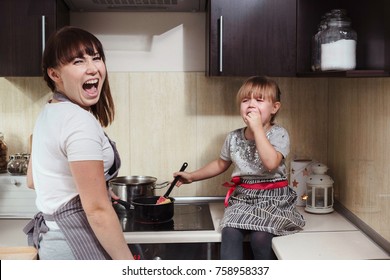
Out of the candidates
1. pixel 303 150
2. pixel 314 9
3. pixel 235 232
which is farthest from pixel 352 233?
pixel 314 9

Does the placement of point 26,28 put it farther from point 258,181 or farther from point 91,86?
point 258,181

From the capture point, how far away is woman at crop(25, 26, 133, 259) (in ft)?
3.17

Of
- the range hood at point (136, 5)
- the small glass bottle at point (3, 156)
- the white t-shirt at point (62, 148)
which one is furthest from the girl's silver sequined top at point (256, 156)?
the small glass bottle at point (3, 156)

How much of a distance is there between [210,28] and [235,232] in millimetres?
597

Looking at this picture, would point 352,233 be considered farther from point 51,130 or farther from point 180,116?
point 51,130

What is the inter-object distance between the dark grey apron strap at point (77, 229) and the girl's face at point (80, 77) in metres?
0.20

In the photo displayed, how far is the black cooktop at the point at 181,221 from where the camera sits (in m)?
1.52

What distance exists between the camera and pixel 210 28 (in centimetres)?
158

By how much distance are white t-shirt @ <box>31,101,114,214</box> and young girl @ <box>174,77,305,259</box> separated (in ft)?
1.73

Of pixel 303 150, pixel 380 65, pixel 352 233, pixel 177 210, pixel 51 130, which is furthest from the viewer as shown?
pixel 303 150

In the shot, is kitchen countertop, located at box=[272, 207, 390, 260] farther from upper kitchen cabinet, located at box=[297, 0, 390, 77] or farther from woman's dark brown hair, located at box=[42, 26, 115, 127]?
woman's dark brown hair, located at box=[42, 26, 115, 127]

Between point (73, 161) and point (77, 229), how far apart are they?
169 millimetres

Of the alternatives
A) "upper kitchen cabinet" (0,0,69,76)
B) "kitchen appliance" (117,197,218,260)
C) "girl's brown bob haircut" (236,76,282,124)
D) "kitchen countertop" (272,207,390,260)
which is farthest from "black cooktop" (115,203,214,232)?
"upper kitchen cabinet" (0,0,69,76)

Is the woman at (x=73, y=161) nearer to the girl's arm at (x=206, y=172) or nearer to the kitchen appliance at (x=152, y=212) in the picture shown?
the kitchen appliance at (x=152, y=212)
